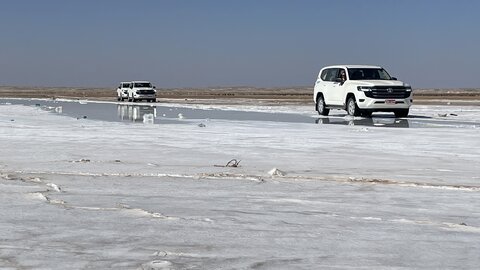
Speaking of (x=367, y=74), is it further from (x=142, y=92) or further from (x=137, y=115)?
(x=142, y=92)

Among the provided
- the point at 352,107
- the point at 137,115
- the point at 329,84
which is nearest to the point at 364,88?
the point at 352,107

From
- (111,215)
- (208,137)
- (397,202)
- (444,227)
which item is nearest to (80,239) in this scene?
(111,215)

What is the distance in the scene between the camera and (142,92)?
5409cm

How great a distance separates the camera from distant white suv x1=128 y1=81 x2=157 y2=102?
177 ft

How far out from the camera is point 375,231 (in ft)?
16.3

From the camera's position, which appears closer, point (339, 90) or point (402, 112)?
point (402, 112)

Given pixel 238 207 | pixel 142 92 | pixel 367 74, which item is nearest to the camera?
pixel 238 207

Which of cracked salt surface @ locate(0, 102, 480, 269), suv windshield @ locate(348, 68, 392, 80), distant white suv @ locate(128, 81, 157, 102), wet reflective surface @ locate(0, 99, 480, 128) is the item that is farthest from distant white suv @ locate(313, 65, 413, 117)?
distant white suv @ locate(128, 81, 157, 102)

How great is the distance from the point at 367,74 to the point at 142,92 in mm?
29675

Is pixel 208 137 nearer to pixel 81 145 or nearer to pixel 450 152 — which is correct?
pixel 81 145

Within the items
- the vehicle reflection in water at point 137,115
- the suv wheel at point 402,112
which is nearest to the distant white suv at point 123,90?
the vehicle reflection in water at point 137,115

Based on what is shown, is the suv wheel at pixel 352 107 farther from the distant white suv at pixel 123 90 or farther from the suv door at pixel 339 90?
the distant white suv at pixel 123 90

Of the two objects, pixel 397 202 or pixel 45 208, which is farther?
pixel 397 202

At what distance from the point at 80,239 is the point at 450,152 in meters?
8.02
